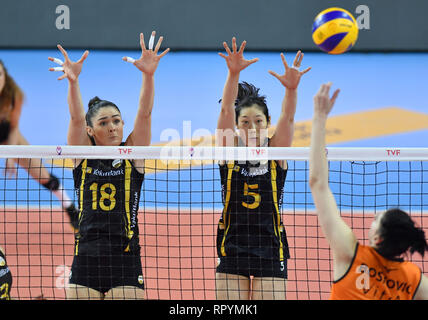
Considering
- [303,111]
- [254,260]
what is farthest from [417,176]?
[254,260]

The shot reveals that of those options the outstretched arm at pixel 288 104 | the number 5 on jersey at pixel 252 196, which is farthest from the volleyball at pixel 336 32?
the number 5 on jersey at pixel 252 196

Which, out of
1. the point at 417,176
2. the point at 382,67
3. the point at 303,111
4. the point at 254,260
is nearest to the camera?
the point at 254,260

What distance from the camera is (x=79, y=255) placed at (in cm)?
430

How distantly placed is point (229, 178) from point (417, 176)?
21.6 ft

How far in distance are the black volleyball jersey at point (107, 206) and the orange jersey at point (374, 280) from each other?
184 cm

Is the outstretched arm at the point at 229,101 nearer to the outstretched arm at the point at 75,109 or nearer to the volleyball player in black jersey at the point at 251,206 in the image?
the volleyball player in black jersey at the point at 251,206

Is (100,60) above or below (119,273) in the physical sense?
above

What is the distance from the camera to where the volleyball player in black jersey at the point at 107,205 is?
4.24 metres

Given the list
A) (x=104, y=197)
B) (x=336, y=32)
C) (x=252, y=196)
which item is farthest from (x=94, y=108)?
(x=336, y=32)

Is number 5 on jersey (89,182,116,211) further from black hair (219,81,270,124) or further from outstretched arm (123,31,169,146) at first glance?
black hair (219,81,270,124)

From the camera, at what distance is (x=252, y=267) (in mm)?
4250

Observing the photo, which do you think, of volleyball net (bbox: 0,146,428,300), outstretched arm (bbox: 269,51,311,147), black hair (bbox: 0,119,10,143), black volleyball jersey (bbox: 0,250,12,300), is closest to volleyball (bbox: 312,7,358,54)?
outstretched arm (bbox: 269,51,311,147)

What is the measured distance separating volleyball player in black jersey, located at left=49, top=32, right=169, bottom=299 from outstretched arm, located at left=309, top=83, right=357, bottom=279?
1802 millimetres
